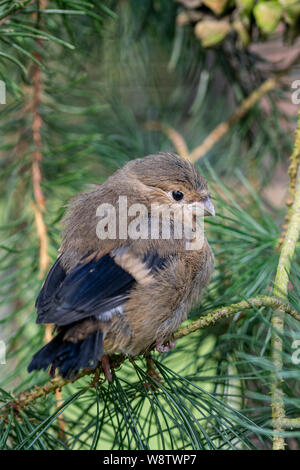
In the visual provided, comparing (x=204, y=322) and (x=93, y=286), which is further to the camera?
(x=93, y=286)

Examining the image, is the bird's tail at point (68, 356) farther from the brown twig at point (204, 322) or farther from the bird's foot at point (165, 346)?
the bird's foot at point (165, 346)

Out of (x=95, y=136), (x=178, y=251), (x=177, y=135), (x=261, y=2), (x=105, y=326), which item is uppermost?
(x=261, y=2)

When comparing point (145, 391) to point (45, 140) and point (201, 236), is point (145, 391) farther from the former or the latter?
point (45, 140)

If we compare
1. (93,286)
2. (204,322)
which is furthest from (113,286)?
(204,322)

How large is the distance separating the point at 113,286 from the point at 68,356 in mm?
296

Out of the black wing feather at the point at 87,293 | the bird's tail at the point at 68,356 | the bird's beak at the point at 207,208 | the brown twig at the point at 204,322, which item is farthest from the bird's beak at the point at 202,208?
the bird's tail at the point at 68,356

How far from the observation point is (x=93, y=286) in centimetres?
158

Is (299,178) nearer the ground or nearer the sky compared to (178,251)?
nearer the sky

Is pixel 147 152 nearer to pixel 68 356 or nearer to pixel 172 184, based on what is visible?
pixel 172 184

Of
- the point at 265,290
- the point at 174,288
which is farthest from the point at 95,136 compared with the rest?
the point at 265,290

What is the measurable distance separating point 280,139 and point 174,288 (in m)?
1.22

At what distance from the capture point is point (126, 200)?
6.23 feet

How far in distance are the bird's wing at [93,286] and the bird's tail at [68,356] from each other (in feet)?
0.23

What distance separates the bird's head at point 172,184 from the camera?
2023 mm
